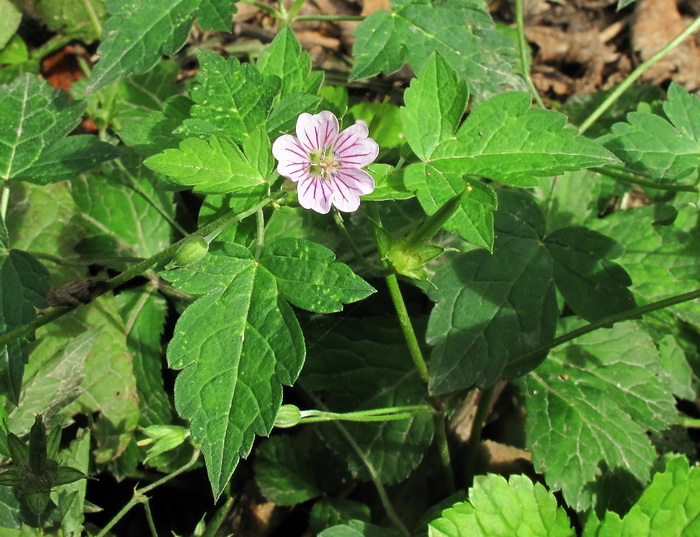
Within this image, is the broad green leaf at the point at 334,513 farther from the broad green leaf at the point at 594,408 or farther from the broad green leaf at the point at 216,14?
the broad green leaf at the point at 216,14

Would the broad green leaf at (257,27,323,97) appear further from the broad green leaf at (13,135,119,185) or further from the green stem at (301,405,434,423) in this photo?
the green stem at (301,405,434,423)

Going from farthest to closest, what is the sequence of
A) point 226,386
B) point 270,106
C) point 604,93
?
point 604,93 → point 270,106 → point 226,386

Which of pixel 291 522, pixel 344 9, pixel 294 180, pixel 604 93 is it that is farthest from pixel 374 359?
pixel 344 9

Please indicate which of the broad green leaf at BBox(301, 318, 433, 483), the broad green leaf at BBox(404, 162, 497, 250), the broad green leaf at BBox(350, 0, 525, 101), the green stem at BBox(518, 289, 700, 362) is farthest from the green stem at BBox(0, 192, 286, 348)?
the green stem at BBox(518, 289, 700, 362)

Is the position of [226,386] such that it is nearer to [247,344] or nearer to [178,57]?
[247,344]

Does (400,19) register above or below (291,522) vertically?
above

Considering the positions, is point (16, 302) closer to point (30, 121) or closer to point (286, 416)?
point (30, 121)
